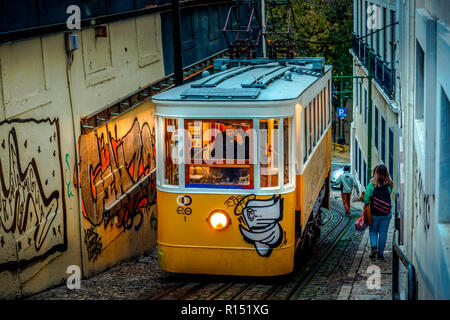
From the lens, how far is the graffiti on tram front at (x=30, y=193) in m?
8.91

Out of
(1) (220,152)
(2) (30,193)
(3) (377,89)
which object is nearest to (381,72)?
(3) (377,89)

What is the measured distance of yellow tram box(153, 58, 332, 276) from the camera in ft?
32.2

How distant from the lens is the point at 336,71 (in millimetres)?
42531

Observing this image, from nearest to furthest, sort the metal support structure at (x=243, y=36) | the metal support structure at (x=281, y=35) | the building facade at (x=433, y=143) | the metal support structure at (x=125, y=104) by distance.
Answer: the building facade at (x=433, y=143) → the metal support structure at (x=125, y=104) → the metal support structure at (x=243, y=36) → the metal support structure at (x=281, y=35)

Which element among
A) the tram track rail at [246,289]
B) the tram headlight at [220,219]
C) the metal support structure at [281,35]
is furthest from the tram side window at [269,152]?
the metal support structure at [281,35]

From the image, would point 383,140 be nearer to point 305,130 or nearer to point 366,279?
→ point 305,130

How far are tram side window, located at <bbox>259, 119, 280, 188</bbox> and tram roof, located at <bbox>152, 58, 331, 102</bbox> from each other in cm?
36

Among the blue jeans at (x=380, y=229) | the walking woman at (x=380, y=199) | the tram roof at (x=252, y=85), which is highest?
the tram roof at (x=252, y=85)

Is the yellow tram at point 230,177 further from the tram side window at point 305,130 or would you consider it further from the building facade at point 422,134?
the building facade at point 422,134

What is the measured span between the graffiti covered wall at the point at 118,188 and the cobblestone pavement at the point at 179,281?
16.9 inches

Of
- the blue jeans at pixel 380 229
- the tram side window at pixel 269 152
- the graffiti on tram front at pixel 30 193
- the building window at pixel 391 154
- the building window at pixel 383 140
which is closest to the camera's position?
the graffiti on tram front at pixel 30 193

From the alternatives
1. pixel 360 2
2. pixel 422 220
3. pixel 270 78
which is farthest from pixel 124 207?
pixel 360 2

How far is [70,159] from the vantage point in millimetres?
10914

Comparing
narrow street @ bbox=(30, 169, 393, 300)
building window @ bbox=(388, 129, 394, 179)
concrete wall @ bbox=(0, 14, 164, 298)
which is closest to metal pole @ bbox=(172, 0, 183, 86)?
concrete wall @ bbox=(0, 14, 164, 298)
